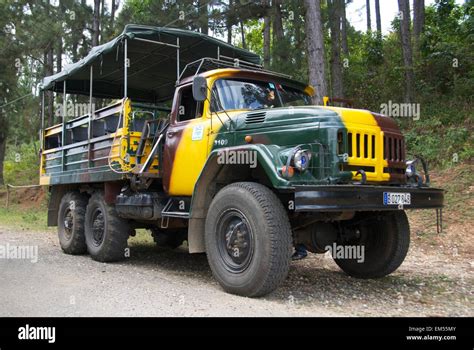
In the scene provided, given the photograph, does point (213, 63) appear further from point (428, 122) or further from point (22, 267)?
point (428, 122)

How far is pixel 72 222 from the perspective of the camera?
9.32 metres

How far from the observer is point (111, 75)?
10.2 m

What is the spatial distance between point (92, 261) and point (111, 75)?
4.01 m

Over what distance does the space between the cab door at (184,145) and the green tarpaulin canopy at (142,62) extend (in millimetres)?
1566

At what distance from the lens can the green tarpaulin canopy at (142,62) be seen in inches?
318

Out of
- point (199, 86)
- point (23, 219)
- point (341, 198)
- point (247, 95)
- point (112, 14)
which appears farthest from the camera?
point (112, 14)

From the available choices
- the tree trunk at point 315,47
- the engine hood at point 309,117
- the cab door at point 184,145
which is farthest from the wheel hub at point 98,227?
the tree trunk at point 315,47

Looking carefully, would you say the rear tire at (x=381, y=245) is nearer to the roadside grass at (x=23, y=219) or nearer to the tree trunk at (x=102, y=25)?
the roadside grass at (x=23, y=219)

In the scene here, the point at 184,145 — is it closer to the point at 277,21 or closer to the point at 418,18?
the point at 277,21

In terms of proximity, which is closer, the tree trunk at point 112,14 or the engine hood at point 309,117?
the engine hood at point 309,117

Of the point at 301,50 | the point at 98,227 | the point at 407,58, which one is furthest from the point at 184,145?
the point at 407,58

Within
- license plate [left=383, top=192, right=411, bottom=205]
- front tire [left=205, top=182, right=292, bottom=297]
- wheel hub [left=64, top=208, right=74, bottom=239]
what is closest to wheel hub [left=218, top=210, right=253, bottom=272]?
front tire [left=205, top=182, right=292, bottom=297]

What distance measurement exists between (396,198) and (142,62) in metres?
5.88

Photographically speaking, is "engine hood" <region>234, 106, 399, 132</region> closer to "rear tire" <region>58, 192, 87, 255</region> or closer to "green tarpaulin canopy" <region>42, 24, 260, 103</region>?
"green tarpaulin canopy" <region>42, 24, 260, 103</region>
